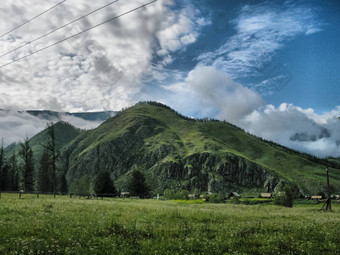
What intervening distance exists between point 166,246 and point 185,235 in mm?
2441

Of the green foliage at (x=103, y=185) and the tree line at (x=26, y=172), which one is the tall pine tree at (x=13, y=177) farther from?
the green foliage at (x=103, y=185)

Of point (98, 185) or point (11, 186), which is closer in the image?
point (98, 185)

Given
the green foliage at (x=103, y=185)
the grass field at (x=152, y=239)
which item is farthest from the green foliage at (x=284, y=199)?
the green foliage at (x=103, y=185)

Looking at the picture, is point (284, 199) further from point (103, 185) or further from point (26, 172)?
point (26, 172)

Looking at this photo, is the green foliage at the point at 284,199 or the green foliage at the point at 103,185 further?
the green foliage at the point at 103,185

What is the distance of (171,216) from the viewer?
65.9ft

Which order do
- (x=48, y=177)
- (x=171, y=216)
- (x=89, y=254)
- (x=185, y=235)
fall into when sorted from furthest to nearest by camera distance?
(x=48, y=177)
(x=171, y=216)
(x=185, y=235)
(x=89, y=254)

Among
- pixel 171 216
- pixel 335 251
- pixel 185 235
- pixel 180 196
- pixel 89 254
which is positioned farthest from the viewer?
pixel 180 196

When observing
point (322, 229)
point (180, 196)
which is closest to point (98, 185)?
point (180, 196)

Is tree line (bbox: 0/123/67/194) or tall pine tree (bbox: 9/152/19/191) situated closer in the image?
tree line (bbox: 0/123/67/194)

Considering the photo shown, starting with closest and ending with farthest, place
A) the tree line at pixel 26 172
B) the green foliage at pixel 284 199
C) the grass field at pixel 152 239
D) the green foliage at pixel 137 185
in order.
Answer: the grass field at pixel 152 239
the green foliage at pixel 284 199
the tree line at pixel 26 172
the green foliage at pixel 137 185

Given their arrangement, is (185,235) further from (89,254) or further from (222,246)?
(89,254)

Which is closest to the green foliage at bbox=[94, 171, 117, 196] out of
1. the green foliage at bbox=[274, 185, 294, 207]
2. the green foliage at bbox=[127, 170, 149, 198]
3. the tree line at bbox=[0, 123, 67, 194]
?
the green foliage at bbox=[127, 170, 149, 198]

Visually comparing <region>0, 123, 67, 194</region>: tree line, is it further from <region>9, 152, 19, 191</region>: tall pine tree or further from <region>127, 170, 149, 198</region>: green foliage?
<region>127, 170, 149, 198</region>: green foliage
